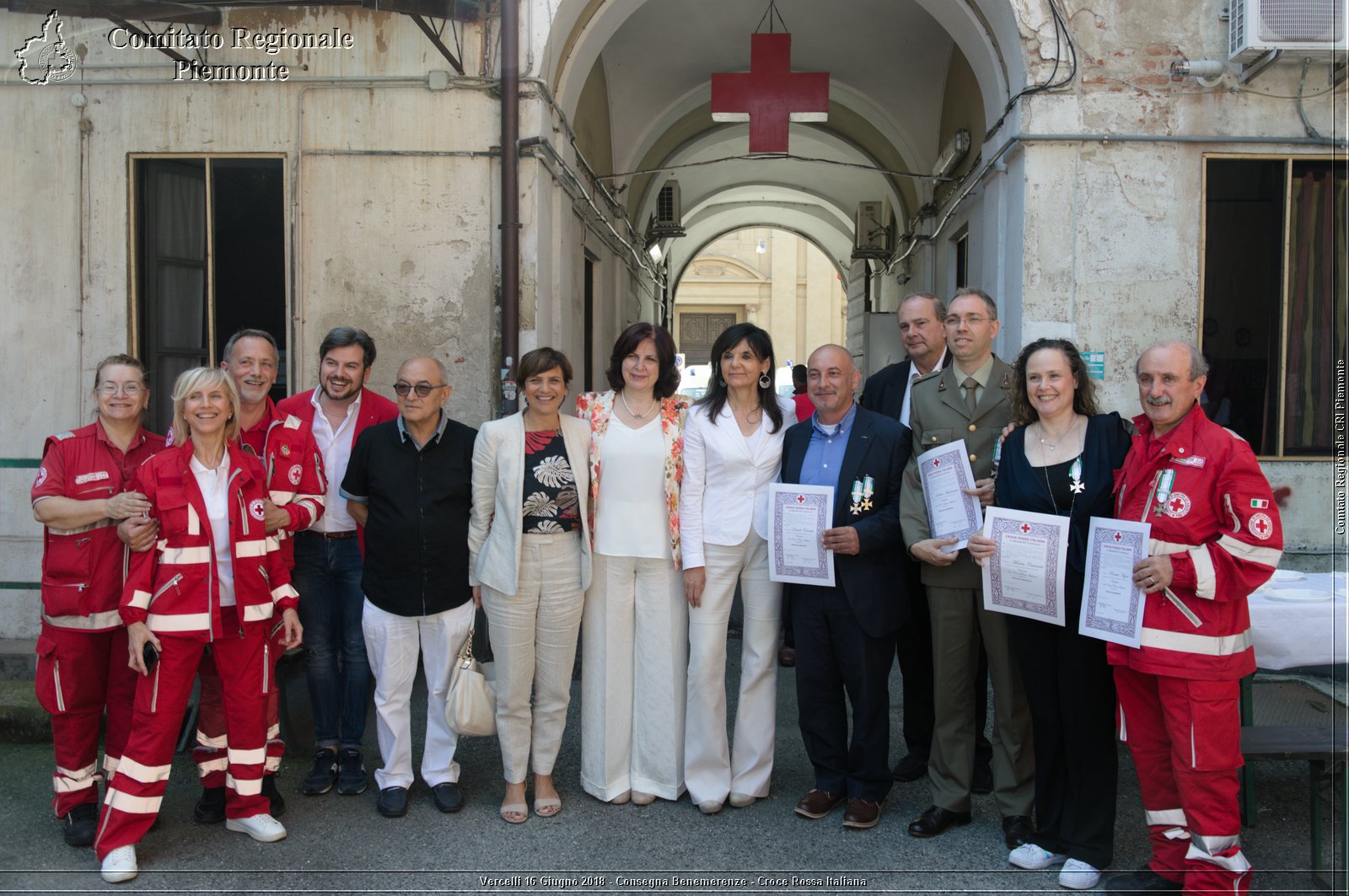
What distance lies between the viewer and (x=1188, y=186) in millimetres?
6852

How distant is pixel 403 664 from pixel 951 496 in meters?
2.49

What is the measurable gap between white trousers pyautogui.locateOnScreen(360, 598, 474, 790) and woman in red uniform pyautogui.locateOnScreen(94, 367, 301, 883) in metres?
0.36

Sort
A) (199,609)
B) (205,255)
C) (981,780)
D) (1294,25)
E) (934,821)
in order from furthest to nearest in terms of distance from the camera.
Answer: (205,255)
(1294,25)
(981,780)
(934,821)
(199,609)

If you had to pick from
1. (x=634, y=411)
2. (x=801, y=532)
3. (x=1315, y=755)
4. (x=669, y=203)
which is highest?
(x=669, y=203)

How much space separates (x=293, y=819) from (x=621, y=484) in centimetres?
205

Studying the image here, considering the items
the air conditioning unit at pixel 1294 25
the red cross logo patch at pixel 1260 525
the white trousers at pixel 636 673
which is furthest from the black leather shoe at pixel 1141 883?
the air conditioning unit at pixel 1294 25

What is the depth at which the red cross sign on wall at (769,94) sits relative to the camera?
9391 mm

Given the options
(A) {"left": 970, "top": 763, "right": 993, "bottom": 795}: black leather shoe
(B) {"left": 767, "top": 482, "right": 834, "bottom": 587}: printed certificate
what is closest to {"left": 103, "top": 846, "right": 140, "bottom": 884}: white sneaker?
(B) {"left": 767, "top": 482, "right": 834, "bottom": 587}: printed certificate

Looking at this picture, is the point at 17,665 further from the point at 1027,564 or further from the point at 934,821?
the point at 1027,564

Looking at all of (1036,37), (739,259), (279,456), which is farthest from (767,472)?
(739,259)

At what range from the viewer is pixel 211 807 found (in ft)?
13.3

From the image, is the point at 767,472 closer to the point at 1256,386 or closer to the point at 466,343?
the point at 466,343

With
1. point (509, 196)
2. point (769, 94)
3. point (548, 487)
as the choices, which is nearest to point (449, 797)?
point (548, 487)

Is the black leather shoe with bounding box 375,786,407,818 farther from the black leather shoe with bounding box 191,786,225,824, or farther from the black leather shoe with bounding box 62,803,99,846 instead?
the black leather shoe with bounding box 62,803,99,846
